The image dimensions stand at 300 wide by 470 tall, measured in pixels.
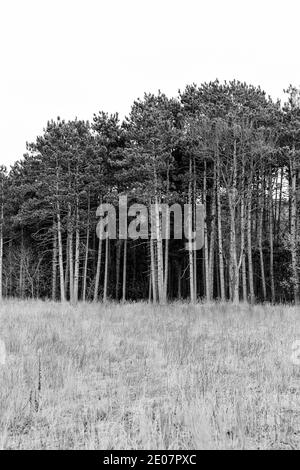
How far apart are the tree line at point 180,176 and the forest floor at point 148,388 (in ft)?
32.9

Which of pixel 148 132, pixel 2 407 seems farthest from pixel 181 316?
pixel 148 132

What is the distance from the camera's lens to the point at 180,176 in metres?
23.6

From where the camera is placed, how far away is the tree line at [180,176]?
2025 centimetres

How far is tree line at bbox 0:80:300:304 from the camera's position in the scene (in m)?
Result: 20.2

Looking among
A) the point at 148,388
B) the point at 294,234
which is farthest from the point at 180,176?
the point at 148,388

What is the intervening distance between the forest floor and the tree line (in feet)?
32.9

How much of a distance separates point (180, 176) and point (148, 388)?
19.2 meters

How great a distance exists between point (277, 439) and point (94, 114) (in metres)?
26.2

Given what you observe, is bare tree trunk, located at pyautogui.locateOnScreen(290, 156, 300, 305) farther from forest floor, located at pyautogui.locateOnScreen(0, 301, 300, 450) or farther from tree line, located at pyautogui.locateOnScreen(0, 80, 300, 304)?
forest floor, located at pyautogui.locateOnScreen(0, 301, 300, 450)

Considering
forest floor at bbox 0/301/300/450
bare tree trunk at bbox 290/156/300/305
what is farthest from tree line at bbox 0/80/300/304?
forest floor at bbox 0/301/300/450

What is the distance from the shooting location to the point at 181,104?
25.3 m

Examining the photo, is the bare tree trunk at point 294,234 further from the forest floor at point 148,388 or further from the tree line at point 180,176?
the forest floor at point 148,388

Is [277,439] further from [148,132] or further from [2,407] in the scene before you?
[148,132]

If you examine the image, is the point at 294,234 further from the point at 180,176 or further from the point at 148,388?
the point at 148,388
